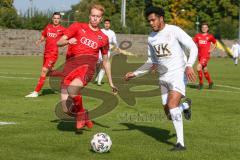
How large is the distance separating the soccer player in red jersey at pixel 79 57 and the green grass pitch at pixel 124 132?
59cm

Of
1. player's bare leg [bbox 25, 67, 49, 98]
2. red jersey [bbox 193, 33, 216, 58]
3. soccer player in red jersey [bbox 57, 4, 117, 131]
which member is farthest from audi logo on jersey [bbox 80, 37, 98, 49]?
red jersey [bbox 193, 33, 216, 58]

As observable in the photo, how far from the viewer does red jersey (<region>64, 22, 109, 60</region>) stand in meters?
9.84

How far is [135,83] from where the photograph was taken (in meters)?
21.0

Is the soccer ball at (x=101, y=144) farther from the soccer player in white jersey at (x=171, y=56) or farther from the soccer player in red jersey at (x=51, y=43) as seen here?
the soccer player in red jersey at (x=51, y=43)

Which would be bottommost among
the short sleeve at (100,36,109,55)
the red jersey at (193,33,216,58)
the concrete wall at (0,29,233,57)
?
the concrete wall at (0,29,233,57)

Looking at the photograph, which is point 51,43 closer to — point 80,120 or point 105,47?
point 105,47

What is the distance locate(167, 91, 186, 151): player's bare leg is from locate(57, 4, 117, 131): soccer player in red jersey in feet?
5.28

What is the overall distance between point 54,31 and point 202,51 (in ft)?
21.8

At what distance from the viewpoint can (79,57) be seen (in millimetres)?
9969

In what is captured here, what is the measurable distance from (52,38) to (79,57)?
638 centimetres

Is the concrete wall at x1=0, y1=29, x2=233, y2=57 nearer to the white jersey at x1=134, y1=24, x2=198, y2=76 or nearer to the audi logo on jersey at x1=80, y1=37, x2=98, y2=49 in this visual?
the audi logo on jersey at x1=80, y1=37, x2=98, y2=49

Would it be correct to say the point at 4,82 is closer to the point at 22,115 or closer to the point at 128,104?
the point at 128,104

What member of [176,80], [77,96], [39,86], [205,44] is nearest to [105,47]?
[77,96]

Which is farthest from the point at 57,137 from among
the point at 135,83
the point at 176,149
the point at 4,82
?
the point at 135,83
